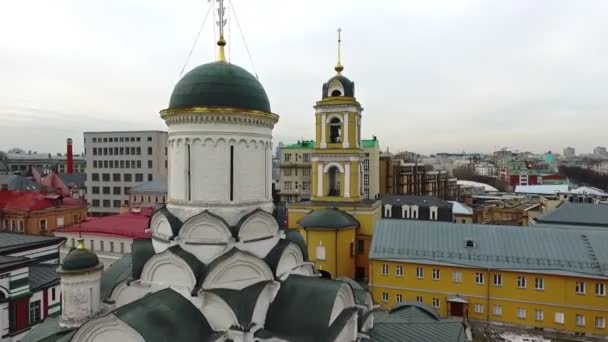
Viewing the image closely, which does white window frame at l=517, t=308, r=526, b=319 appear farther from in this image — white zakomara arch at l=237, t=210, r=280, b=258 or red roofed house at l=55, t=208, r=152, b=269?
red roofed house at l=55, t=208, r=152, b=269

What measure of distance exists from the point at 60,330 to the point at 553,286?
1796 cm

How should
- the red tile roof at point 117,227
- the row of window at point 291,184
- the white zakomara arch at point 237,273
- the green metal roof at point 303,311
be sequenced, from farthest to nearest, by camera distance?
the row of window at point 291,184 < the red tile roof at point 117,227 < the white zakomara arch at point 237,273 < the green metal roof at point 303,311

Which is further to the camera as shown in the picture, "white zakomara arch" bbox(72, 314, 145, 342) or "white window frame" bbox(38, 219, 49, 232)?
"white window frame" bbox(38, 219, 49, 232)

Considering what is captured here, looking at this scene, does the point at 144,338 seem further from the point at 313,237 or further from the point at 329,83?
the point at 329,83

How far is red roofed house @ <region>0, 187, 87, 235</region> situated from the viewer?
3197cm

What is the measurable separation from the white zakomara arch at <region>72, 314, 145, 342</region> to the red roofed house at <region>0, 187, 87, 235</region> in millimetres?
29581

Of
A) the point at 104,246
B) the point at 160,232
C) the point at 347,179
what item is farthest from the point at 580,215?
the point at 104,246

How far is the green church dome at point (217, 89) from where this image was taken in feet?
31.1

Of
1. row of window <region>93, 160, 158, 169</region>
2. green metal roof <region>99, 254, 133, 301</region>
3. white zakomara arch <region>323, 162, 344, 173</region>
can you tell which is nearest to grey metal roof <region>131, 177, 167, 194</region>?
row of window <region>93, 160, 158, 169</region>

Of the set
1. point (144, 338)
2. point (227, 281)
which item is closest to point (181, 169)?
point (227, 281)

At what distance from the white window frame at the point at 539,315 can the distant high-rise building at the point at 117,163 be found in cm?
4565

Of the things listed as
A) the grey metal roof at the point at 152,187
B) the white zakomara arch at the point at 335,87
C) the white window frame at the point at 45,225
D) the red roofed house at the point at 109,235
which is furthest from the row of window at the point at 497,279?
the grey metal roof at the point at 152,187

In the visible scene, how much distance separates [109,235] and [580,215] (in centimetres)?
3363

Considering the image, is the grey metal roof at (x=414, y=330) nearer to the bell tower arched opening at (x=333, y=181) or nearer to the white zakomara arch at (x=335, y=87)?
the bell tower arched opening at (x=333, y=181)
